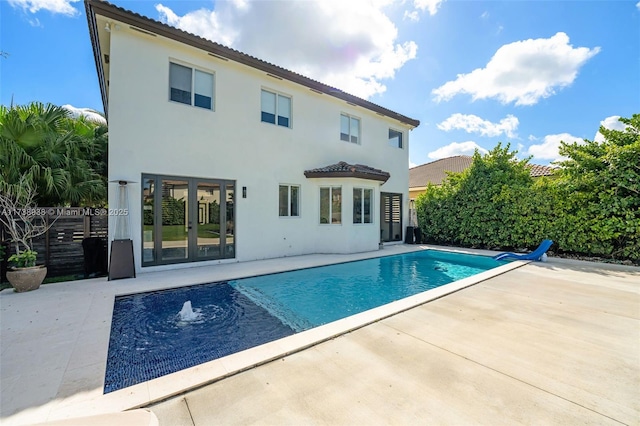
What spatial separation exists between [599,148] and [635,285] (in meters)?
6.49

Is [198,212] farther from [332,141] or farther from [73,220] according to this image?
[332,141]

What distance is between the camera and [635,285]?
802 centimetres

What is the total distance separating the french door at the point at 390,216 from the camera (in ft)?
57.9

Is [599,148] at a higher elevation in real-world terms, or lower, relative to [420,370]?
higher

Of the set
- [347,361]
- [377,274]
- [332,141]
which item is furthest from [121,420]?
[332,141]

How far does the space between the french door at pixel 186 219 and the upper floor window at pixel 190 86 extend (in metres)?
2.91

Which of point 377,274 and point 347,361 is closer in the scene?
point 347,361

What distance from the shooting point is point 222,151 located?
35.5ft

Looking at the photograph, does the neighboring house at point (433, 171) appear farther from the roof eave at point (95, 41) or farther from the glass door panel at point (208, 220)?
the roof eave at point (95, 41)

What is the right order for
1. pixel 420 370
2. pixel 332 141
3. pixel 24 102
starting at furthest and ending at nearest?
pixel 332 141 → pixel 24 102 → pixel 420 370

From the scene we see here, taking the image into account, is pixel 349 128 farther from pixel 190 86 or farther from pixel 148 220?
pixel 148 220

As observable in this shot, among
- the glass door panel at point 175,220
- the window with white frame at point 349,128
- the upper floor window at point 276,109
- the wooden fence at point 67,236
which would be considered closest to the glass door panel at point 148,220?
the glass door panel at point 175,220

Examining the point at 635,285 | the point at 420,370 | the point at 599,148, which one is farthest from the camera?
the point at 599,148

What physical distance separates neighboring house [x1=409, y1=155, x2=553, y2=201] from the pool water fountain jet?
2541cm
